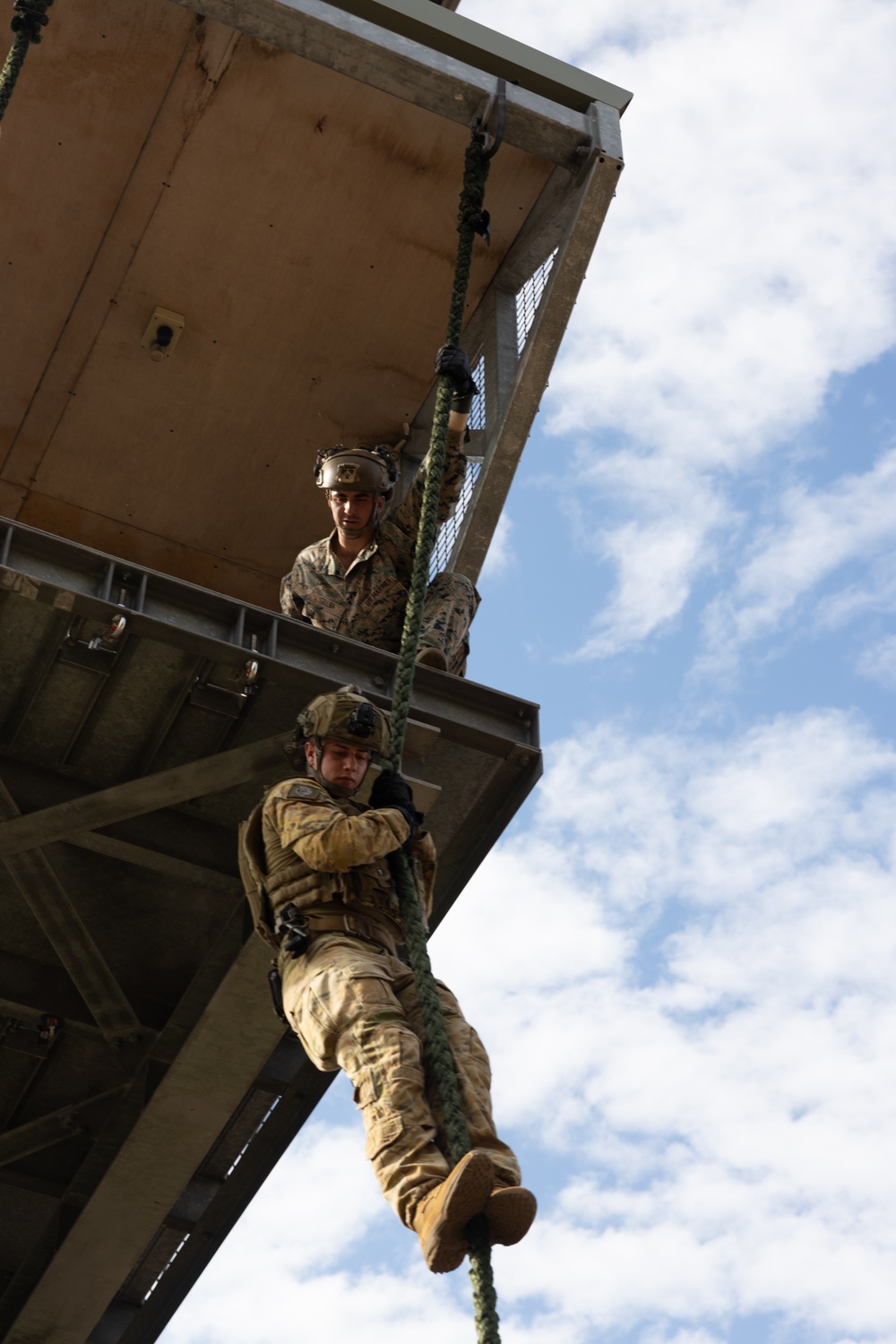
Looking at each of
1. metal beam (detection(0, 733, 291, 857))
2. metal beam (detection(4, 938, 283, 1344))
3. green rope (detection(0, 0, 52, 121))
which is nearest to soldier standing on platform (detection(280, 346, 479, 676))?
metal beam (detection(0, 733, 291, 857))

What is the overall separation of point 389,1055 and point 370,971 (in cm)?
45

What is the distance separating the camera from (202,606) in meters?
9.16

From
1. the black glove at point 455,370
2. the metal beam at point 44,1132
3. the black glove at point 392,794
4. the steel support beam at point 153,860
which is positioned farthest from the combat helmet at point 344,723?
the metal beam at point 44,1132

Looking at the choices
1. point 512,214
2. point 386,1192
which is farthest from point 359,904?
point 512,214

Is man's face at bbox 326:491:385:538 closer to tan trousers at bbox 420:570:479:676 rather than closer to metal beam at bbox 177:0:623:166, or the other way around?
tan trousers at bbox 420:570:479:676

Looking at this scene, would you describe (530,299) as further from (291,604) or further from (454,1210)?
(454,1210)

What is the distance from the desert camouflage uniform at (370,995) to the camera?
6.48m

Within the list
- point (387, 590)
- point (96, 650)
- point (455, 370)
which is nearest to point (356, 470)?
point (387, 590)

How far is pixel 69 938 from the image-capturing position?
387 inches

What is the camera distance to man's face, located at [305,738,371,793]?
798 centimetres

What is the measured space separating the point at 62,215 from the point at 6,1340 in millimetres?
7535

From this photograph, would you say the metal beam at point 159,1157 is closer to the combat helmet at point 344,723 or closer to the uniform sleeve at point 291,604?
the combat helmet at point 344,723

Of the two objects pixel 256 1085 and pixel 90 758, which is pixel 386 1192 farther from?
pixel 256 1085

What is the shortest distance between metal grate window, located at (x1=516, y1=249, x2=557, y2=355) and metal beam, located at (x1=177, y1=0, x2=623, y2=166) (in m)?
0.95
